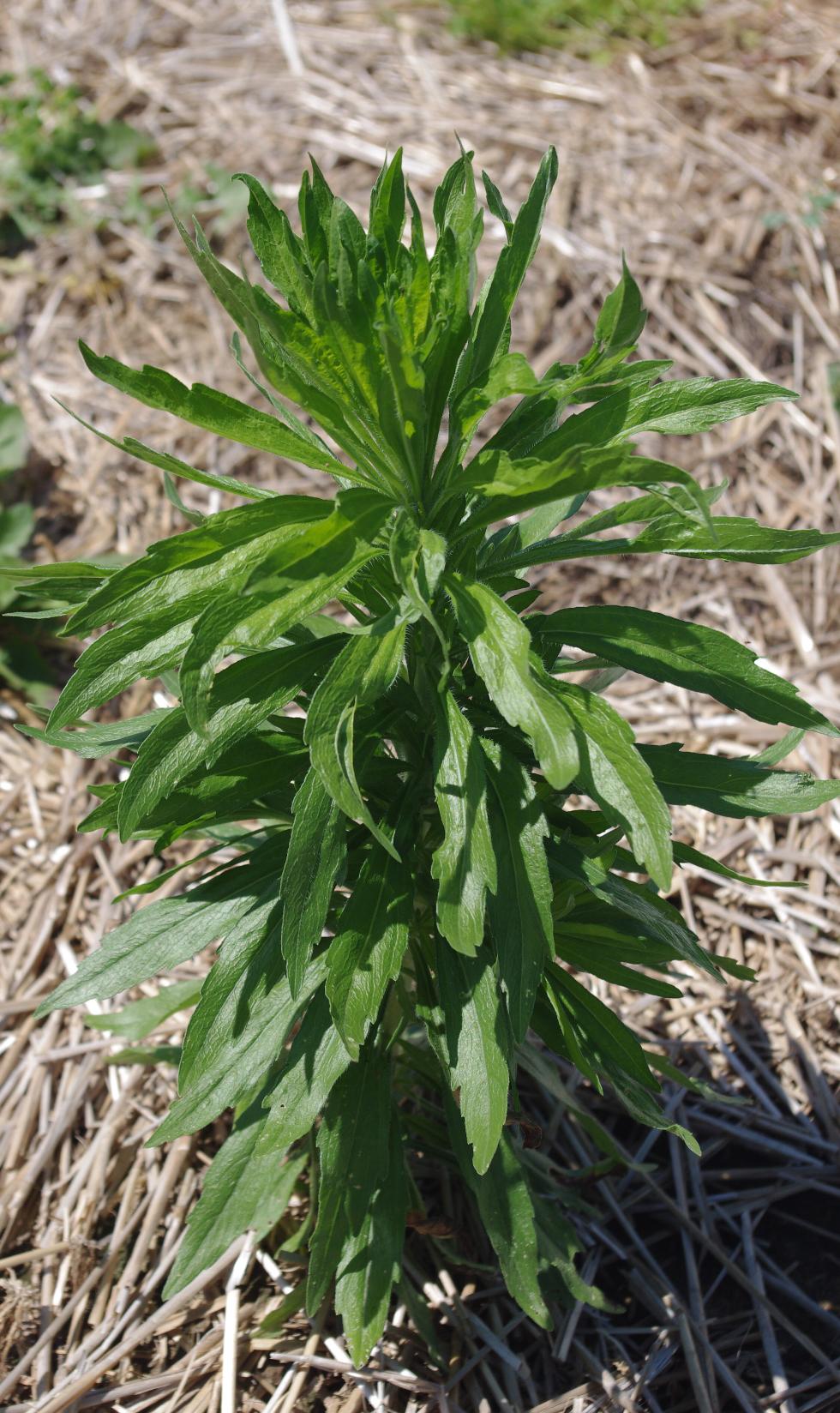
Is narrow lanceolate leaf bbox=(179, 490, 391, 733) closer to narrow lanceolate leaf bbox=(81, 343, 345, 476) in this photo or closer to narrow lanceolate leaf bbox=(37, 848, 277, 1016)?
narrow lanceolate leaf bbox=(81, 343, 345, 476)

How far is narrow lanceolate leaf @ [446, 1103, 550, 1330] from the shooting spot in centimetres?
186

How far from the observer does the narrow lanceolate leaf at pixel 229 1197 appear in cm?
182

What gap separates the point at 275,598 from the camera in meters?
1.44

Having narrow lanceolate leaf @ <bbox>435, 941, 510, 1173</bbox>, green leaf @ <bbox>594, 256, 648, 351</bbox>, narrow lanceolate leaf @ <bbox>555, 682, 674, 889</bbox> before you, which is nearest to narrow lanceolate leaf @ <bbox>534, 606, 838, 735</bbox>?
narrow lanceolate leaf @ <bbox>555, 682, 674, 889</bbox>

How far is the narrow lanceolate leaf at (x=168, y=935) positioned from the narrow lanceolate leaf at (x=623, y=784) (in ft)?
2.04

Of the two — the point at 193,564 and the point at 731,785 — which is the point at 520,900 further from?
the point at 193,564

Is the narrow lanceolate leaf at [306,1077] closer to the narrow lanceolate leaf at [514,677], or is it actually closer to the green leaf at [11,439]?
the narrow lanceolate leaf at [514,677]

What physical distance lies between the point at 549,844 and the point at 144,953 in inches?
28.2

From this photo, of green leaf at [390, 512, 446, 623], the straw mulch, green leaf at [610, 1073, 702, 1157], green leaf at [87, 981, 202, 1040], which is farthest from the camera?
green leaf at [87, 981, 202, 1040]

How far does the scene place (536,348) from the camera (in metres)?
3.90

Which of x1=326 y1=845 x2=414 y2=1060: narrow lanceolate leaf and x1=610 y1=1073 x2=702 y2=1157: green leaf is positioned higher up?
x1=326 y1=845 x2=414 y2=1060: narrow lanceolate leaf

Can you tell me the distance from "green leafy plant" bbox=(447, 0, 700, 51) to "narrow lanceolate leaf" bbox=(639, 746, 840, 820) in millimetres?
4011

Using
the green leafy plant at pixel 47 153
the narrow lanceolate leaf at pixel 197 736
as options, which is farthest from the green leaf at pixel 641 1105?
the green leafy plant at pixel 47 153

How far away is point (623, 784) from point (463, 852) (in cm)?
22
